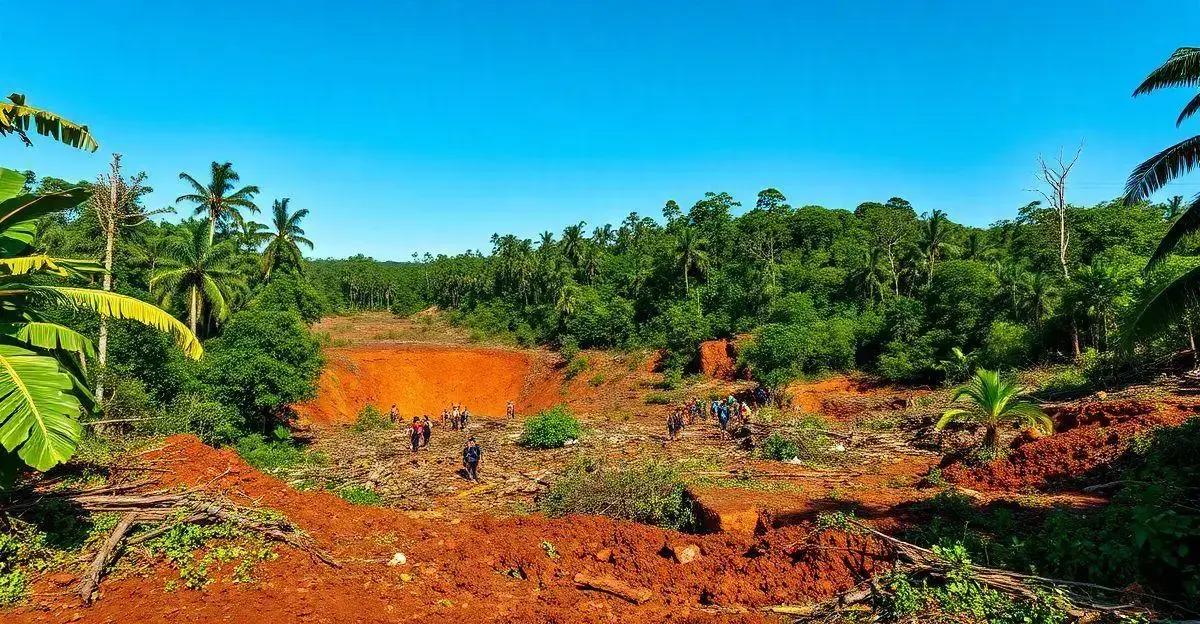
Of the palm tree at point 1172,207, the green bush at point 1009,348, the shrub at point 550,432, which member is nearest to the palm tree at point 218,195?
the shrub at point 550,432

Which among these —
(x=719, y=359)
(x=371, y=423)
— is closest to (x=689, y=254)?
(x=719, y=359)

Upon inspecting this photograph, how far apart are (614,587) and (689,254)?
1584 inches

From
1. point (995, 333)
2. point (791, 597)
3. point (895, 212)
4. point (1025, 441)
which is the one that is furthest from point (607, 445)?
point (895, 212)

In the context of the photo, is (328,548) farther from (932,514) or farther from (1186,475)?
(1186,475)

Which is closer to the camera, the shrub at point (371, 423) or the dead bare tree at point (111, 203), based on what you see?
the dead bare tree at point (111, 203)

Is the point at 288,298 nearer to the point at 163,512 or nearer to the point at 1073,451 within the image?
the point at 163,512

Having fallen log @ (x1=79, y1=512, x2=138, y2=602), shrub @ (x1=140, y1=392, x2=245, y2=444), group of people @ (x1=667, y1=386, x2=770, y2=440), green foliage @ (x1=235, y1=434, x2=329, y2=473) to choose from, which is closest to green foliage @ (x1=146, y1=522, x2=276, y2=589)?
fallen log @ (x1=79, y1=512, x2=138, y2=602)

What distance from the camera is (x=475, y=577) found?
7.46 meters

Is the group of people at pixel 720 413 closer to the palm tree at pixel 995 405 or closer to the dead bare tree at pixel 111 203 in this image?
the palm tree at pixel 995 405

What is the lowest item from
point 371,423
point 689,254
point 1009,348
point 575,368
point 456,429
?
point 456,429

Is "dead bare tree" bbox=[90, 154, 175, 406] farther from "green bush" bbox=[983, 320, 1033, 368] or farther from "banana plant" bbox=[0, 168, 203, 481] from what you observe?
"green bush" bbox=[983, 320, 1033, 368]

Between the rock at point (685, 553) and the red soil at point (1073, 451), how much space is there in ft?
24.1

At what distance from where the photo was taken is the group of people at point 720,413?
68.9ft

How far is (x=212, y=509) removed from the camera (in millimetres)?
7527
